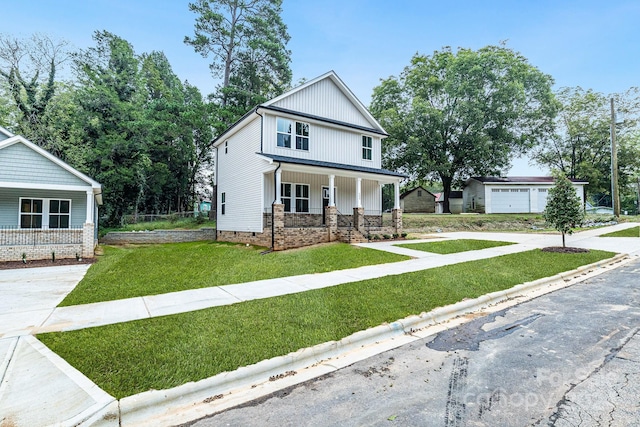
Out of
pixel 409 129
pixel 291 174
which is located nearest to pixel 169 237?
pixel 291 174

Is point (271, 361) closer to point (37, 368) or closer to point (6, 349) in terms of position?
point (37, 368)

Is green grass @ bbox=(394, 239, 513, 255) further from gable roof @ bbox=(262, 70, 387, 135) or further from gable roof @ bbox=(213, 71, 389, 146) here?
gable roof @ bbox=(262, 70, 387, 135)

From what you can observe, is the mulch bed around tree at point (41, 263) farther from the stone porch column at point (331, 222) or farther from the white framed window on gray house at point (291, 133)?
the stone porch column at point (331, 222)

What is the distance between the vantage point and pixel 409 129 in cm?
3169

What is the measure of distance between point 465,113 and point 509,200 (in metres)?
9.42

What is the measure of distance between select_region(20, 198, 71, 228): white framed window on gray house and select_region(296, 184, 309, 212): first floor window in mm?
10839

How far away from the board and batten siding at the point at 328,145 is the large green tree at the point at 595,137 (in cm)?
2996

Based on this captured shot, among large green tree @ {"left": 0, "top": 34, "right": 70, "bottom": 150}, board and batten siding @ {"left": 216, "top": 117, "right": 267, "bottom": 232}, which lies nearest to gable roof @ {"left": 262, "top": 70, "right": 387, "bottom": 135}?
board and batten siding @ {"left": 216, "top": 117, "right": 267, "bottom": 232}

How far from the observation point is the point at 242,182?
17.1 m

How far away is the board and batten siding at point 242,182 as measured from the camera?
15.5 meters

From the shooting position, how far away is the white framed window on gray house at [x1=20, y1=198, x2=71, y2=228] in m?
14.2

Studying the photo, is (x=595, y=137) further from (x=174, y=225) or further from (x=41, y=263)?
(x=41, y=263)

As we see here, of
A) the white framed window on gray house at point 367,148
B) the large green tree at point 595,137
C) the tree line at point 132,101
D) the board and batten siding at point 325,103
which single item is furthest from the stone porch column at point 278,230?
the large green tree at point 595,137

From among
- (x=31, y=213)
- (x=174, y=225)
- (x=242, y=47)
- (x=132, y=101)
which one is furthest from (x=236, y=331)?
(x=242, y=47)
